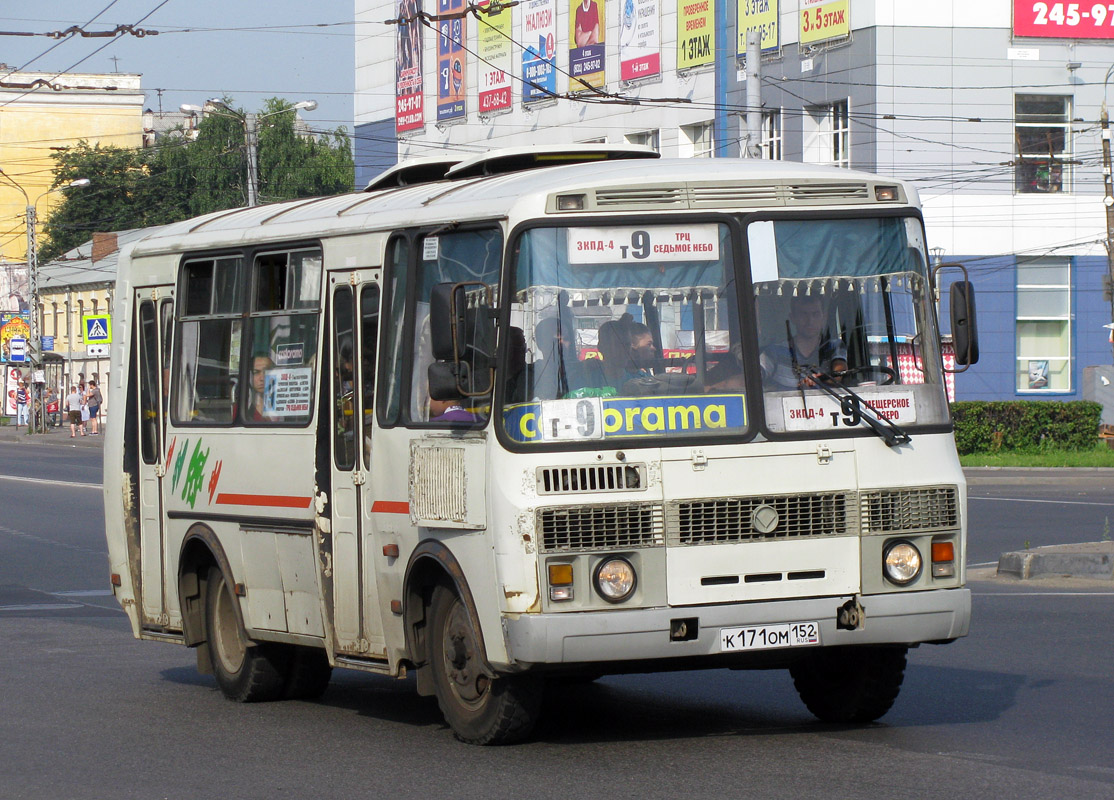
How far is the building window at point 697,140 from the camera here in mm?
48125

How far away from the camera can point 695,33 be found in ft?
157

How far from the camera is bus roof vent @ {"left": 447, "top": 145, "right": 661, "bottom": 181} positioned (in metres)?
9.20

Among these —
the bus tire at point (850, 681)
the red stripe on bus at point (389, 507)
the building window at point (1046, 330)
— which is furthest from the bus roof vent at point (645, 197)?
the building window at point (1046, 330)

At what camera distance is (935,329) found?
8359 mm

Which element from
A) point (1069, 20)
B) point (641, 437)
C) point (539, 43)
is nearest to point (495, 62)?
point (539, 43)

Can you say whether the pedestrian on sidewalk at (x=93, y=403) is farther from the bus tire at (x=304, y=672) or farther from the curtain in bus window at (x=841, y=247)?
the curtain in bus window at (x=841, y=247)

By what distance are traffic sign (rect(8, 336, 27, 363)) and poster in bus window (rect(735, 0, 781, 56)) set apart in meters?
27.6

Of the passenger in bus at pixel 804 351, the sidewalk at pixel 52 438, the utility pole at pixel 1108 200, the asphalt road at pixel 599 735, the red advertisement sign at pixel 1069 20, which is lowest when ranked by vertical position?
the sidewalk at pixel 52 438

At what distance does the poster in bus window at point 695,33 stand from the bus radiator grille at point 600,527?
40522 millimetres

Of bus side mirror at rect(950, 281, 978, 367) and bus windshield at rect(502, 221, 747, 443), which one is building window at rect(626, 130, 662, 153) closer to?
bus side mirror at rect(950, 281, 978, 367)

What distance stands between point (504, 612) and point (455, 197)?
80.1 inches

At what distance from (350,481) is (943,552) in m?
2.83

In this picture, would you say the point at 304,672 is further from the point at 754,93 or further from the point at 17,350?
the point at 17,350

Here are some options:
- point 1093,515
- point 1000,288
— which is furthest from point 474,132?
point 1093,515
